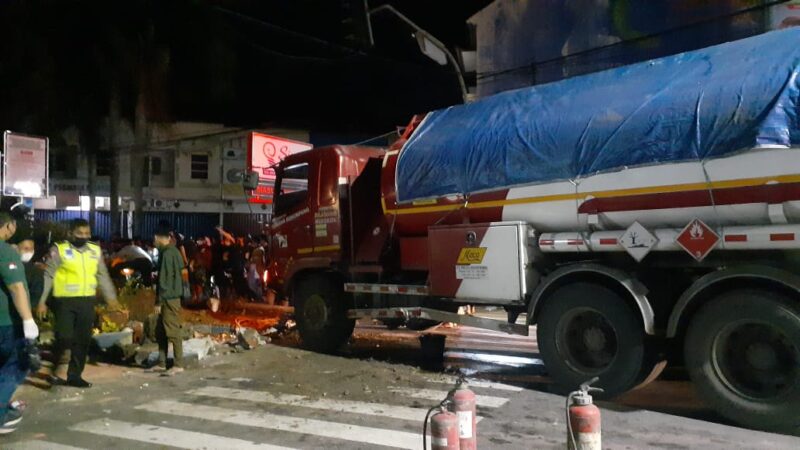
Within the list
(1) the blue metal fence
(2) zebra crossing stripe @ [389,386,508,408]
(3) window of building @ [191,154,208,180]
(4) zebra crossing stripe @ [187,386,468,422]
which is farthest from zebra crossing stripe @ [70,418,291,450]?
(3) window of building @ [191,154,208,180]

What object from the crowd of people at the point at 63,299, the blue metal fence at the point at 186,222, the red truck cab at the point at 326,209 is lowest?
the crowd of people at the point at 63,299

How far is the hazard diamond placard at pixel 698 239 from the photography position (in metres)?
5.71

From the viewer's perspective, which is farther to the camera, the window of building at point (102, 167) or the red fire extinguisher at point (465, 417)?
the window of building at point (102, 167)

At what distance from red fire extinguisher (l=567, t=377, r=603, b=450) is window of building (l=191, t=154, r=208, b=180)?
Result: 33.9m

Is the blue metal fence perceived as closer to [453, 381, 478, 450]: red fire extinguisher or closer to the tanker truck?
the tanker truck

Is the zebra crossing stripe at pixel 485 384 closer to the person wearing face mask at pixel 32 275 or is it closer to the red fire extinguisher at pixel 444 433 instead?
the red fire extinguisher at pixel 444 433

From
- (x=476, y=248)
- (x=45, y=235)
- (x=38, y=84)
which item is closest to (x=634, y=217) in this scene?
(x=476, y=248)

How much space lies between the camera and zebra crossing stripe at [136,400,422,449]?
18.1ft

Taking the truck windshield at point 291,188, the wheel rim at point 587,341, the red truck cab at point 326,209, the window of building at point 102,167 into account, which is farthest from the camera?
the window of building at point 102,167

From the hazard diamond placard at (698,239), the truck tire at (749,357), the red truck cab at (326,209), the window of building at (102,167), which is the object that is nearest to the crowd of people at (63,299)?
the red truck cab at (326,209)

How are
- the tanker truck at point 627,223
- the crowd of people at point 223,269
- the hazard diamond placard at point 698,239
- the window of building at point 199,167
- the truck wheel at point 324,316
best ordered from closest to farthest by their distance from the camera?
the tanker truck at point 627,223, the hazard diamond placard at point 698,239, the truck wheel at point 324,316, the crowd of people at point 223,269, the window of building at point 199,167

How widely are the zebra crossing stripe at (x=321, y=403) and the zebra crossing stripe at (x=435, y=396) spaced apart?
474mm

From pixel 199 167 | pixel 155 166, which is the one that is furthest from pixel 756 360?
pixel 155 166

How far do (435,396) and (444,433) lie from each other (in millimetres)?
3609
